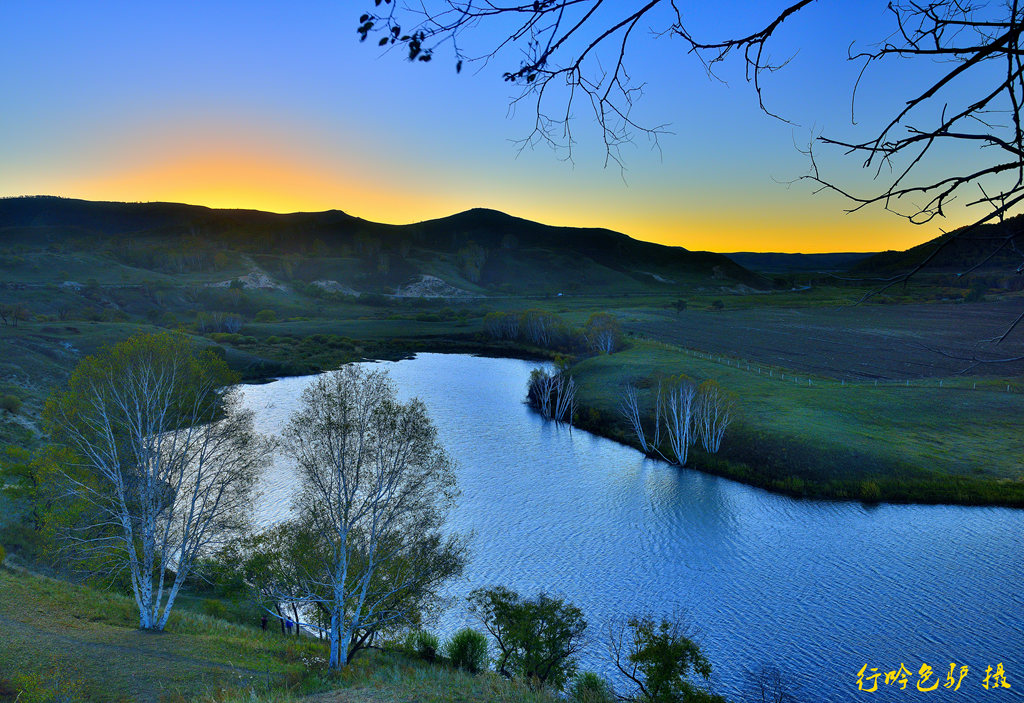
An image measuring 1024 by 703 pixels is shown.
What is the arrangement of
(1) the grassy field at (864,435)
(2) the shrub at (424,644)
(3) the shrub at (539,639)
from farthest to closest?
(1) the grassy field at (864,435)
(2) the shrub at (424,644)
(3) the shrub at (539,639)

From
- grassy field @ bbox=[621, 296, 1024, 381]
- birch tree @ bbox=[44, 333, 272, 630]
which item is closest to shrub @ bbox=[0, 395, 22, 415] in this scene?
birch tree @ bbox=[44, 333, 272, 630]

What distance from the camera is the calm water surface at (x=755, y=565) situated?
1992 cm

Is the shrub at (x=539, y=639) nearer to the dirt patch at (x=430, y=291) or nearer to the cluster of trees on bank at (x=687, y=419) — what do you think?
the cluster of trees on bank at (x=687, y=419)

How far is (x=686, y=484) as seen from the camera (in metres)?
36.7

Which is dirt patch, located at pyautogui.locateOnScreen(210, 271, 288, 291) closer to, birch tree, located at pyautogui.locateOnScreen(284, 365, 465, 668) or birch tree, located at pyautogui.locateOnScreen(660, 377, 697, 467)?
birch tree, located at pyautogui.locateOnScreen(660, 377, 697, 467)

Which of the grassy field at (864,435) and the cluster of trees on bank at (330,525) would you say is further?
the grassy field at (864,435)

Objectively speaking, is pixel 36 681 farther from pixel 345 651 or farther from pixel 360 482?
pixel 360 482

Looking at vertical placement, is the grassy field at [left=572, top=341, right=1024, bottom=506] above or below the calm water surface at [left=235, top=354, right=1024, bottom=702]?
above

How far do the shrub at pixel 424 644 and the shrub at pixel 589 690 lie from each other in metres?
4.95

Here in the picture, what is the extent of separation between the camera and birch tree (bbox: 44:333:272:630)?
1898cm

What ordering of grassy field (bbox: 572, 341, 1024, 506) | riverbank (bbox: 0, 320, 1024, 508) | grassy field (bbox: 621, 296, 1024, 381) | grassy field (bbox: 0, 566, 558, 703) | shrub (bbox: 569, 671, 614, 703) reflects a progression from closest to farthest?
grassy field (bbox: 0, 566, 558, 703) < shrub (bbox: 569, 671, 614, 703) < grassy field (bbox: 572, 341, 1024, 506) < riverbank (bbox: 0, 320, 1024, 508) < grassy field (bbox: 621, 296, 1024, 381)

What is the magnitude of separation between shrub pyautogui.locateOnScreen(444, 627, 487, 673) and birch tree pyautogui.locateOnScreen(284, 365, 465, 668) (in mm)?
1583

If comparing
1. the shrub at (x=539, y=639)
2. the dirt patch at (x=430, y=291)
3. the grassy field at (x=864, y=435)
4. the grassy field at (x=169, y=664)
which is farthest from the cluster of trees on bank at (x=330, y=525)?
the dirt patch at (x=430, y=291)

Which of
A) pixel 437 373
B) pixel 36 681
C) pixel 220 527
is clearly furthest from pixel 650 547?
pixel 437 373
